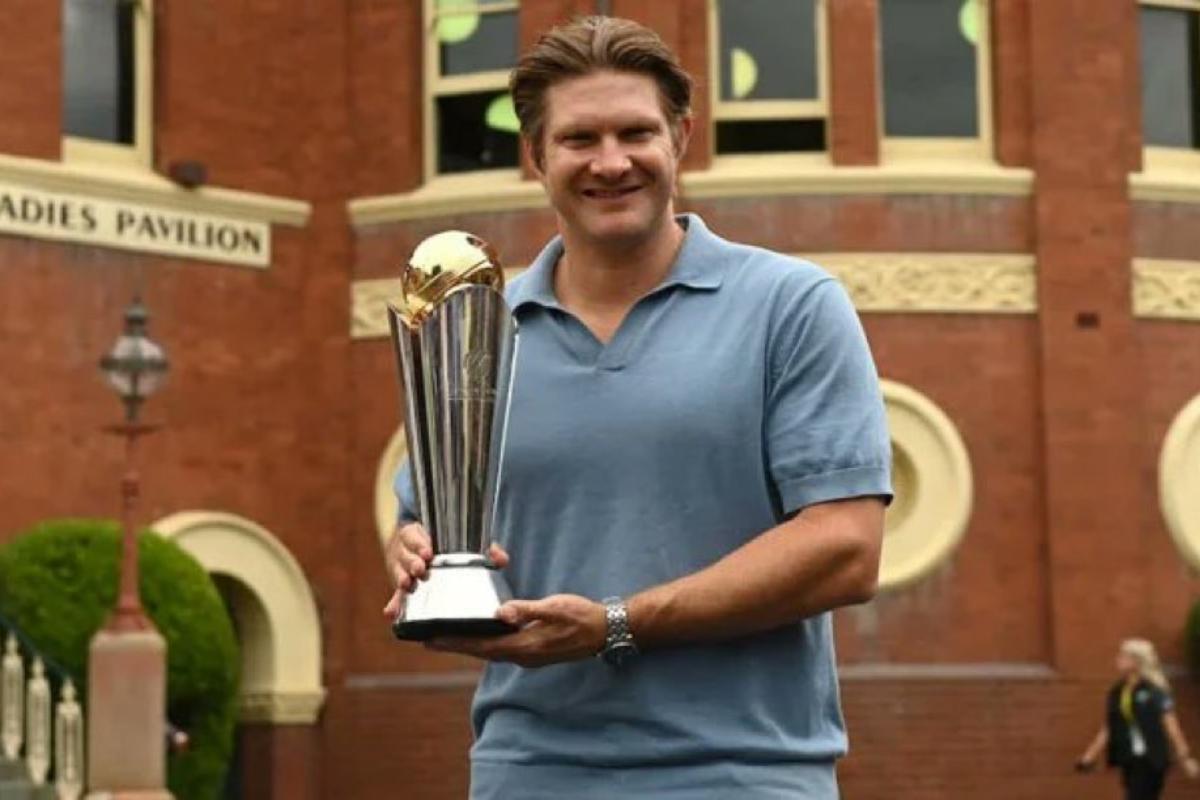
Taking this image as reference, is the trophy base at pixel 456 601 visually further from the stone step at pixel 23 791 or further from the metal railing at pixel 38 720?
the stone step at pixel 23 791

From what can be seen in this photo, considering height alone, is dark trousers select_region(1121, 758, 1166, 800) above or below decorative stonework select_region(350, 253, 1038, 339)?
below

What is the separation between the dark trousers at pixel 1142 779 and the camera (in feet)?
60.5

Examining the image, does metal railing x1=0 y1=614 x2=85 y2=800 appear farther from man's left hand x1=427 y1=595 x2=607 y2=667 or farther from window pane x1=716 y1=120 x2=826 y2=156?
man's left hand x1=427 y1=595 x2=607 y2=667

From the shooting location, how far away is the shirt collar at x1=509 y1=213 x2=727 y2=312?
389 centimetres

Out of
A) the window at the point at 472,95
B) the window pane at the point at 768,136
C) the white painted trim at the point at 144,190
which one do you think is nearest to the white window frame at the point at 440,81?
the window at the point at 472,95

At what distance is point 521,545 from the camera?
3848 mm

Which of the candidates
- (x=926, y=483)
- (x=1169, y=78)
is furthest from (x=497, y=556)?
(x=1169, y=78)

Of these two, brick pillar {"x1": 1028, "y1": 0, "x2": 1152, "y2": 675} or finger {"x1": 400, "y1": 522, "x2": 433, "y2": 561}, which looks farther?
brick pillar {"x1": 1028, "y1": 0, "x2": 1152, "y2": 675}

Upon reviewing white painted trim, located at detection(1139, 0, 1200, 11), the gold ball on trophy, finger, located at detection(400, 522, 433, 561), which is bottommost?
finger, located at detection(400, 522, 433, 561)

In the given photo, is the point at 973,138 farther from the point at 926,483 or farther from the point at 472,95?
the point at 472,95

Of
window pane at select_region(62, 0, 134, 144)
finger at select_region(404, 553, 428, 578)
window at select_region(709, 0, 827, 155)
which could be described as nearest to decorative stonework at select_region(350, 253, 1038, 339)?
window at select_region(709, 0, 827, 155)

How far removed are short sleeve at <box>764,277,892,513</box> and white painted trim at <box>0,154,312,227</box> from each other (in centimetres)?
1637

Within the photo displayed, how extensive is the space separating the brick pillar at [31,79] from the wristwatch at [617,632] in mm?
16709

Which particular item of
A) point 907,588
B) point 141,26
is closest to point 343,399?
point 141,26
